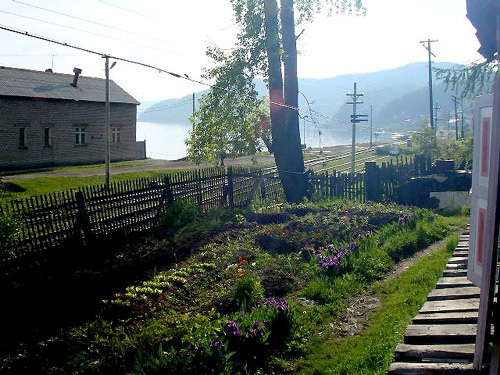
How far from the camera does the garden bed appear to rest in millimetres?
6484

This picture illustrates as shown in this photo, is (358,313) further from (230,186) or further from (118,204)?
(230,186)

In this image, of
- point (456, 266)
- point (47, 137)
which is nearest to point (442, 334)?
point (456, 266)

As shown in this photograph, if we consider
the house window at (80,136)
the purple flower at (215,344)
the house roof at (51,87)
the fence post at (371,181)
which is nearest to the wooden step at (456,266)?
the purple flower at (215,344)

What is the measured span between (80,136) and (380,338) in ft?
114

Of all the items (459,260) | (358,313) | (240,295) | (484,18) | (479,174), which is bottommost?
(358,313)

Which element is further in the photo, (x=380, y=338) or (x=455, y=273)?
(x=380, y=338)

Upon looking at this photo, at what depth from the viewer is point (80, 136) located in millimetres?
38719

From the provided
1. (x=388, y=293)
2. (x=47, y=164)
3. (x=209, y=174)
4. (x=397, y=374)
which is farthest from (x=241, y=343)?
(x=47, y=164)

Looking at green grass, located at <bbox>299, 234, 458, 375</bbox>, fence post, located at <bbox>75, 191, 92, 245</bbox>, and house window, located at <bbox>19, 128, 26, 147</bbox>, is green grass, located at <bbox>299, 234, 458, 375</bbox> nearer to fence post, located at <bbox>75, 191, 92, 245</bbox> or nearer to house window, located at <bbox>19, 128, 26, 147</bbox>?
fence post, located at <bbox>75, 191, 92, 245</bbox>

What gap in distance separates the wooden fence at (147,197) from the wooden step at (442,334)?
24.1ft

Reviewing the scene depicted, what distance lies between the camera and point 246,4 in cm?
2128

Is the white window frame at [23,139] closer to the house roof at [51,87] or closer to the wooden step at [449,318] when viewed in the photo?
the house roof at [51,87]

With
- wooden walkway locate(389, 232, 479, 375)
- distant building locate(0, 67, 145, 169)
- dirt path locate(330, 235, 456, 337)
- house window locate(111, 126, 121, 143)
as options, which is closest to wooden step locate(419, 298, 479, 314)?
wooden walkway locate(389, 232, 479, 375)

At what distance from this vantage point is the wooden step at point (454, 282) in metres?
5.25
